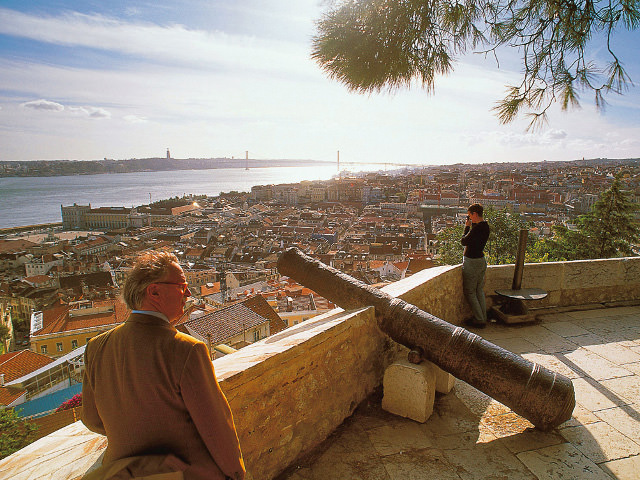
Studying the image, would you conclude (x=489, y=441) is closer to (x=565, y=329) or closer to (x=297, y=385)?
(x=297, y=385)

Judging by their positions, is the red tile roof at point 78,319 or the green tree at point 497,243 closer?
the green tree at point 497,243

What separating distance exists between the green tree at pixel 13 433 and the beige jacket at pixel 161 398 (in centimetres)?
1028

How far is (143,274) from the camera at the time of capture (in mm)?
875

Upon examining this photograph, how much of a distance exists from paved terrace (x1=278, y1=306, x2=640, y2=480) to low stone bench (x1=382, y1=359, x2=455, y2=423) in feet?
0.15

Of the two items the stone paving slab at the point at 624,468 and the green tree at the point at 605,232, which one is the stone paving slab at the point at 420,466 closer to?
the stone paving slab at the point at 624,468

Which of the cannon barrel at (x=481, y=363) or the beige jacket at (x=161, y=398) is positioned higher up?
the beige jacket at (x=161, y=398)

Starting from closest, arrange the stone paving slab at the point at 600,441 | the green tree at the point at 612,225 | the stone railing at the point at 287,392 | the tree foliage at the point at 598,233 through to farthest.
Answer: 1. the stone railing at the point at 287,392
2. the stone paving slab at the point at 600,441
3. the tree foliage at the point at 598,233
4. the green tree at the point at 612,225

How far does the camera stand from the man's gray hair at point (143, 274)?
87 cm

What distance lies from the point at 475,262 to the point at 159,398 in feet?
8.24

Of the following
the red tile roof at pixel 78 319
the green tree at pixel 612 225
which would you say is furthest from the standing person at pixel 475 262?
the red tile roof at pixel 78 319

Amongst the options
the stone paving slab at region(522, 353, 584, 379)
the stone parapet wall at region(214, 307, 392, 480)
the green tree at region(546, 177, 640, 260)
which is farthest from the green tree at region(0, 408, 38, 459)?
the green tree at region(546, 177, 640, 260)

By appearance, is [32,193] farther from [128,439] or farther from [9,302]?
[128,439]

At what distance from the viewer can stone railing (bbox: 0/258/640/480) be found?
1.05m

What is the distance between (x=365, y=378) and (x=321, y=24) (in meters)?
2.23
